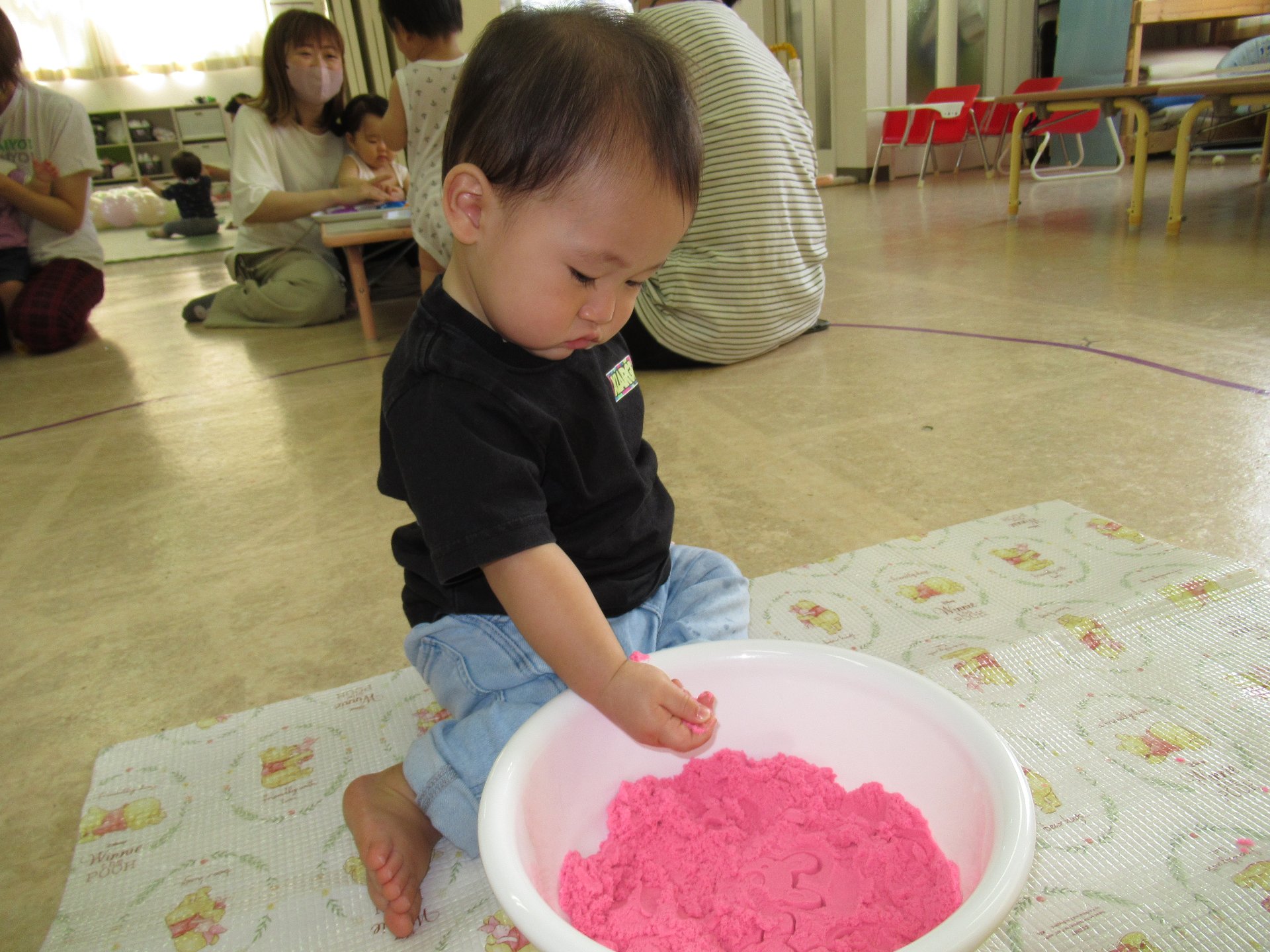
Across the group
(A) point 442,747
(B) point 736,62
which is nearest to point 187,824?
(A) point 442,747

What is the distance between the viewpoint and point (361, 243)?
221 cm

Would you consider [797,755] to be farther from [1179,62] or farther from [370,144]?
[1179,62]

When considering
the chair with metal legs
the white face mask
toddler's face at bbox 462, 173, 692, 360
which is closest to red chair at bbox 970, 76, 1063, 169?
the chair with metal legs

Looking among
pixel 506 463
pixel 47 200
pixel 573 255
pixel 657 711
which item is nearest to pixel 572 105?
pixel 573 255

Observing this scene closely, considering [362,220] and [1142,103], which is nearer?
[362,220]

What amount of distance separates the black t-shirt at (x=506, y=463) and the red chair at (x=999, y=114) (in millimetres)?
5060

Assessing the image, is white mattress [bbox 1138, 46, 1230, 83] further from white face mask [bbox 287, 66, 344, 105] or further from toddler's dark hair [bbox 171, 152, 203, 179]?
toddler's dark hair [bbox 171, 152, 203, 179]

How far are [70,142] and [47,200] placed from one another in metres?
0.18

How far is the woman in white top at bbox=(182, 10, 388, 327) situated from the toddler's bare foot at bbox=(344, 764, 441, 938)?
82.8 inches

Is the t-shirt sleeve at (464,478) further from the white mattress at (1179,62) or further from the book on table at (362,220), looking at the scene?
the white mattress at (1179,62)

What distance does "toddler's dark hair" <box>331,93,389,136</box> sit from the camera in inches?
98.1

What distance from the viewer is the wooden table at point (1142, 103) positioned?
2.33m

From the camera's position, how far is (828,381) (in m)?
1.56

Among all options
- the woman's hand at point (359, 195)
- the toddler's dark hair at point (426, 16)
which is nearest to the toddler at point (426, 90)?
the toddler's dark hair at point (426, 16)
